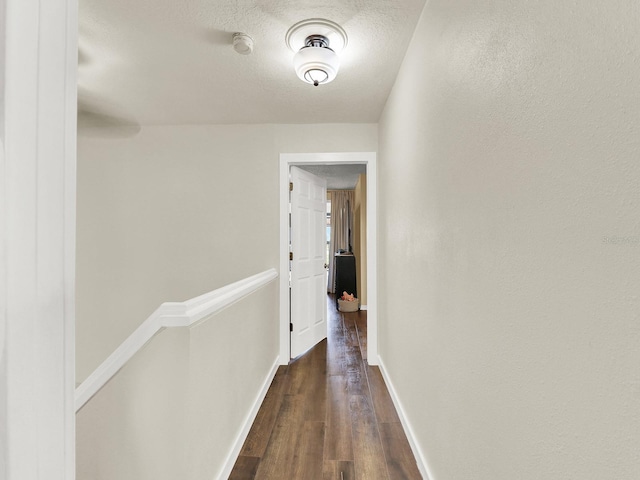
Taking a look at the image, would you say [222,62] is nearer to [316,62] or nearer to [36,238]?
[316,62]

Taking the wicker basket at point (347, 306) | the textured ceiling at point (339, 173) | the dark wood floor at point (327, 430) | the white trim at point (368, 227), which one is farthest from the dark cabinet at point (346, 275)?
the dark wood floor at point (327, 430)

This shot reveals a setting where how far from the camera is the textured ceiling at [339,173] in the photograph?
5512 mm

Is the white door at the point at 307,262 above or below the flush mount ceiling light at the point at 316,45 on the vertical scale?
below

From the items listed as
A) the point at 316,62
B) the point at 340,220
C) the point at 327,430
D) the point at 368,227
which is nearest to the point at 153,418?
the point at 327,430

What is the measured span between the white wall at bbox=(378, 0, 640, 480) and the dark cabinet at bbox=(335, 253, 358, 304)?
4371 mm

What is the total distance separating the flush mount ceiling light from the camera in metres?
1.87

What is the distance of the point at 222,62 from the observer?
2.23m

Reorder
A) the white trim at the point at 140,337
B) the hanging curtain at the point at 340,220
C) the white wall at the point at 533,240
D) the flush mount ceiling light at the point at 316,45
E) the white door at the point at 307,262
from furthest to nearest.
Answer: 1. the hanging curtain at the point at 340,220
2. the white door at the point at 307,262
3. the flush mount ceiling light at the point at 316,45
4. the white trim at the point at 140,337
5. the white wall at the point at 533,240

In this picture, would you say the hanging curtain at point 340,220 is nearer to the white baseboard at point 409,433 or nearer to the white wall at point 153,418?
the white baseboard at point 409,433

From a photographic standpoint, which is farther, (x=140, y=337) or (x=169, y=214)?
(x=169, y=214)

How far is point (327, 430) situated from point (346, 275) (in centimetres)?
396

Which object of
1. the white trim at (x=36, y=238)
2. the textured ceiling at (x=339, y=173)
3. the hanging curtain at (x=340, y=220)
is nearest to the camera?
the white trim at (x=36, y=238)

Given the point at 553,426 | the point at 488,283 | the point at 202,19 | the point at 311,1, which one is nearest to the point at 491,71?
the point at 488,283

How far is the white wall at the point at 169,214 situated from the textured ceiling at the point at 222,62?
205 millimetres
